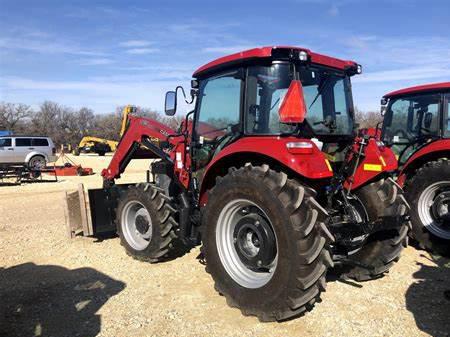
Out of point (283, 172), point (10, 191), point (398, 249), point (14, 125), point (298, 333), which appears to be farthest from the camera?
point (14, 125)

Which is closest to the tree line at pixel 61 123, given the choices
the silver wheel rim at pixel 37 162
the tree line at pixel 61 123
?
the tree line at pixel 61 123

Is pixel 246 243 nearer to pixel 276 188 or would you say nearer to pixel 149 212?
pixel 276 188

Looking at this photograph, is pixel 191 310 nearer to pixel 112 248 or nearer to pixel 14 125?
pixel 112 248

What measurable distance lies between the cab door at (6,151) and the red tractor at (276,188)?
1889 cm

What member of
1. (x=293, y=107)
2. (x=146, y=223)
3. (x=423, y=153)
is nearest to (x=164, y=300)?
(x=146, y=223)

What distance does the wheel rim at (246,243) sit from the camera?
418 centimetres

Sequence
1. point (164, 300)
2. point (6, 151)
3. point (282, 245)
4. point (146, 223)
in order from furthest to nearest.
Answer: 1. point (6, 151)
2. point (146, 223)
3. point (164, 300)
4. point (282, 245)

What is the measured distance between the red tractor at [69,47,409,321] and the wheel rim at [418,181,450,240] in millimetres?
1883

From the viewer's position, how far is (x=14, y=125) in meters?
68.1

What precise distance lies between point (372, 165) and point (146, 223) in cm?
311

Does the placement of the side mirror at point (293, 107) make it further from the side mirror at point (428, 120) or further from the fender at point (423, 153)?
the side mirror at point (428, 120)

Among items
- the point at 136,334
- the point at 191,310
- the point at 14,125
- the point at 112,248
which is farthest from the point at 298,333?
the point at 14,125

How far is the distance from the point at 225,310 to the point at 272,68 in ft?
8.15

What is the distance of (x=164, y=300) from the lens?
4719mm
